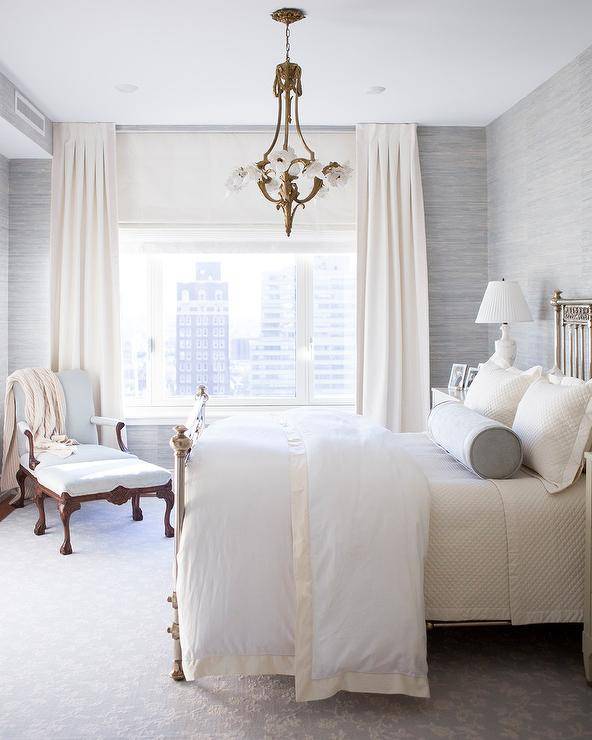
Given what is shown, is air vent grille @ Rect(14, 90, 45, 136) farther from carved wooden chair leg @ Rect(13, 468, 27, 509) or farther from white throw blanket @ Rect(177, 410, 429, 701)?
white throw blanket @ Rect(177, 410, 429, 701)

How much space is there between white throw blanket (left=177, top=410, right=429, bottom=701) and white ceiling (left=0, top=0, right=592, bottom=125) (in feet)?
7.67

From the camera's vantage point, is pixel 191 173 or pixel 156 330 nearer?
pixel 191 173

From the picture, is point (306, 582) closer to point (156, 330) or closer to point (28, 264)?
point (156, 330)

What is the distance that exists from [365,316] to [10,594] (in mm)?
3114

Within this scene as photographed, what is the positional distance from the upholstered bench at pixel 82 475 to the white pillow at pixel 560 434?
2249mm

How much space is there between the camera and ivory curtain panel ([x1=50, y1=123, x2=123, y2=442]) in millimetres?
5121

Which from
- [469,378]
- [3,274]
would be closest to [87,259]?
[3,274]

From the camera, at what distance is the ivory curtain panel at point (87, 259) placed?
512 centimetres

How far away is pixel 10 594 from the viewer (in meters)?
3.27

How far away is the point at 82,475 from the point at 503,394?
2.35m

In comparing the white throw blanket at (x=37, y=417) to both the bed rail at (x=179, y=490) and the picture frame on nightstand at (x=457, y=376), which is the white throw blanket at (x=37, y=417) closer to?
the bed rail at (x=179, y=490)

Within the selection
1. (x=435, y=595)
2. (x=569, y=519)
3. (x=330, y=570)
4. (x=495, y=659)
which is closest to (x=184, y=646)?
(x=330, y=570)

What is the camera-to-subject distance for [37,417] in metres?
4.55

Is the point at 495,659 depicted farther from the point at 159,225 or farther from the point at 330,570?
the point at 159,225
